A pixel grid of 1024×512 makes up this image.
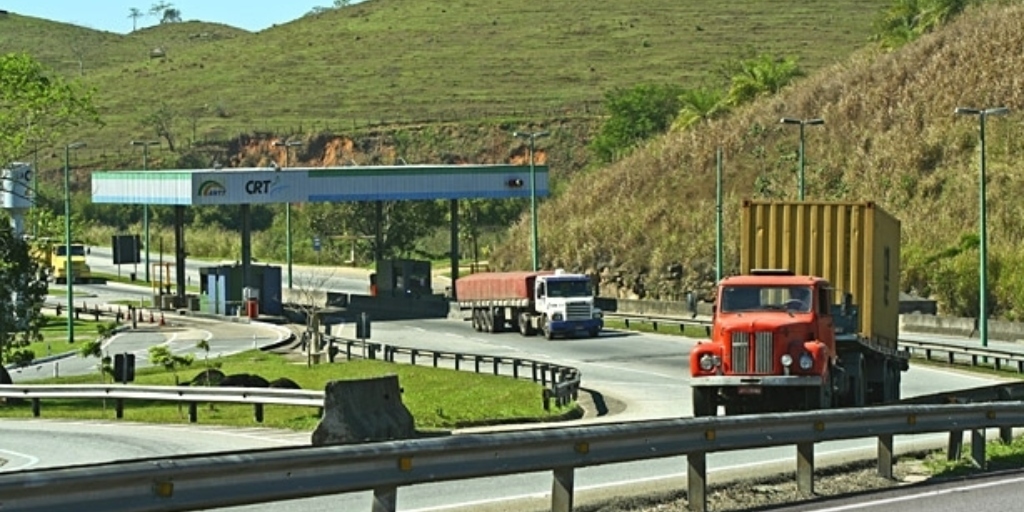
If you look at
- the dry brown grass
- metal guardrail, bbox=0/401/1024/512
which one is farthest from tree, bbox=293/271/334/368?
metal guardrail, bbox=0/401/1024/512

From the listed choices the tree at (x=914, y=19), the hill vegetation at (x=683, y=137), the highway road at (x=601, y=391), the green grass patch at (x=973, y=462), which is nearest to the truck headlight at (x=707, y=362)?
the highway road at (x=601, y=391)

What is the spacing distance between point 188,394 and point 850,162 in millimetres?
60934

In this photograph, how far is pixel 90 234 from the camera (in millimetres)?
152875

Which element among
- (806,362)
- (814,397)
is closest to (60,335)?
(814,397)

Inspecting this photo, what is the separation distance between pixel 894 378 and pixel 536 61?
15666cm

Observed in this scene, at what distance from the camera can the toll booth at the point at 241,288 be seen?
278 feet

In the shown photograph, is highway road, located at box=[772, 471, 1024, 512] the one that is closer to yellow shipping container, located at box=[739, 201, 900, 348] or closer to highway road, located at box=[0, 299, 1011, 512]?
highway road, located at box=[0, 299, 1011, 512]

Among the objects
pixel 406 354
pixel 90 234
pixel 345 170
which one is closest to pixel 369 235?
pixel 90 234

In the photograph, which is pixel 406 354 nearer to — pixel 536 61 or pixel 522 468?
pixel 522 468

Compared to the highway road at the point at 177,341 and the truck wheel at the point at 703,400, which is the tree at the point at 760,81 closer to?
the highway road at the point at 177,341

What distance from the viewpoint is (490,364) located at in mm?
56250

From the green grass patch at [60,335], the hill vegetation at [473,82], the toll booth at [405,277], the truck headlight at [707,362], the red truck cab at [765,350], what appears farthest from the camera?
the hill vegetation at [473,82]

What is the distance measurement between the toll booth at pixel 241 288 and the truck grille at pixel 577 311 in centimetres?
2171

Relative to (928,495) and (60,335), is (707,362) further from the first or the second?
(60,335)
